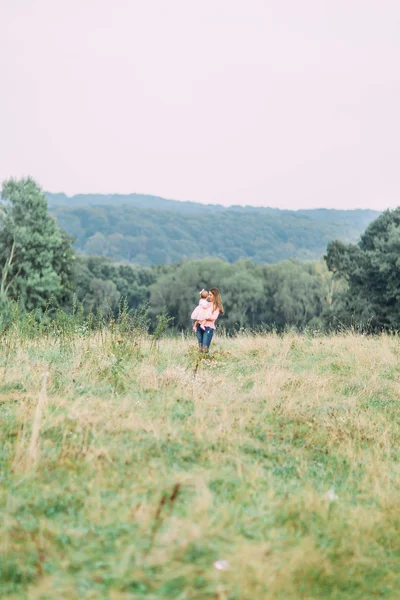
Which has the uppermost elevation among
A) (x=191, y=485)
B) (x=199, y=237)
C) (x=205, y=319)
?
(x=199, y=237)

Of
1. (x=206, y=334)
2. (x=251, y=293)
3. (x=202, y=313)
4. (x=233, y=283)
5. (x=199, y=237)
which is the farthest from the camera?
(x=199, y=237)

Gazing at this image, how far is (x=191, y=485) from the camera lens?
429 centimetres

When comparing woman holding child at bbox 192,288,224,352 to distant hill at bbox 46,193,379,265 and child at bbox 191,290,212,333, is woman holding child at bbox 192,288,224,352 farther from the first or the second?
distant hill at bbox 46,193,379,265

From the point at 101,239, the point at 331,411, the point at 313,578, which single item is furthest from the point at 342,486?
the point at 101,239

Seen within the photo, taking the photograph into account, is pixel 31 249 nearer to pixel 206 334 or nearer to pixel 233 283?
pixel 206 334

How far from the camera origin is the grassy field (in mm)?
3295

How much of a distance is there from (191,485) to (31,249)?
33.2 m

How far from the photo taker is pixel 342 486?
16.5 ft

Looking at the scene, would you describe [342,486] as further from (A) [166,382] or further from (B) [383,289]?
(B) [383,289]

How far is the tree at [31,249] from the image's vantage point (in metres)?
34.5

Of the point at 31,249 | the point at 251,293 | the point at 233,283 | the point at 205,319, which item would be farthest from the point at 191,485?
the point at 233,283

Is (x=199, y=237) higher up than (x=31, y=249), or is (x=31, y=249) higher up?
(x=199, y=237)

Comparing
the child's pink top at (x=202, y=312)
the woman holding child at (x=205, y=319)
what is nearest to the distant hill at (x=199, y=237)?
the woman holding child at (x=205, y=319)

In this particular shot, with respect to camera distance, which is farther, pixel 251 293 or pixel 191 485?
pixel 251 293
